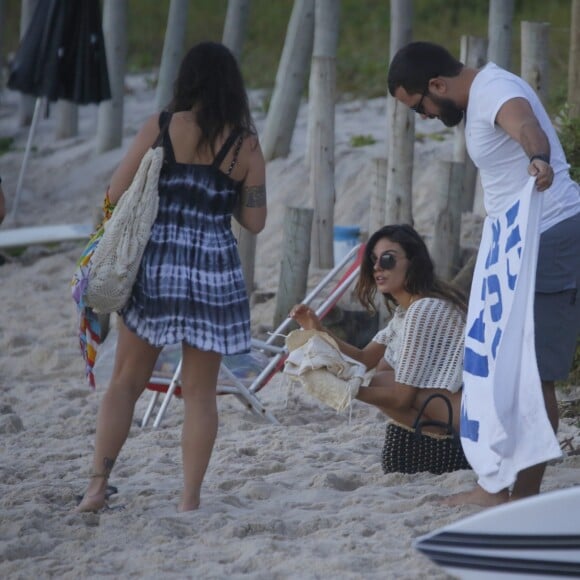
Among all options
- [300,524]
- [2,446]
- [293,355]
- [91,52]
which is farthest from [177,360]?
[91,52]

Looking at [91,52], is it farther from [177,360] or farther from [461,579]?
[461,579]

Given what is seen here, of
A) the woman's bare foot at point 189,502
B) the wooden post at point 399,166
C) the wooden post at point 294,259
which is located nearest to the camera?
the woman's bare foot at point 189,502

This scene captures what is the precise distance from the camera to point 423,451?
458cm

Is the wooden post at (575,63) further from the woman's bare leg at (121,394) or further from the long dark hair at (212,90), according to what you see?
the woman's bare leg at (121,394)

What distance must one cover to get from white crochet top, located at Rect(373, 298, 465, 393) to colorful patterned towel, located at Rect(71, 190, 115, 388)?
1.15m

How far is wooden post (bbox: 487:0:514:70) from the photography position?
8219mm

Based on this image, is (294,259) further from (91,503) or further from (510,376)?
(510,376)

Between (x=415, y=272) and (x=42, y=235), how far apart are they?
580cm

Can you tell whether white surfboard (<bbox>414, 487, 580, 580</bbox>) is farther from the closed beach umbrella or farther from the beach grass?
the beach grass

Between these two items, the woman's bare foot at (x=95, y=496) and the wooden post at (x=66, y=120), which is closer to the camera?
the woman's bare foot at (x=95, y=496)

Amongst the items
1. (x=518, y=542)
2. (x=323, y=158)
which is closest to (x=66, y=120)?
(x=323, y=158)

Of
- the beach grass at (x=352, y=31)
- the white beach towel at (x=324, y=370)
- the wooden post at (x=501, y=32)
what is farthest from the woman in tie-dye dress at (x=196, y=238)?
the beach grass at (x=352, y=31)

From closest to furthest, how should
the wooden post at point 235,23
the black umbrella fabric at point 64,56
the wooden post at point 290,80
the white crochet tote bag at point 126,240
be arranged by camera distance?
the white crochet tote bag at point 126,240 → the wooden post at point 290,80 → the wooden post at point 235,23 → the black umbrella fabric at point 64,56

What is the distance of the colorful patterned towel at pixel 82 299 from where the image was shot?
4035 millimetres
